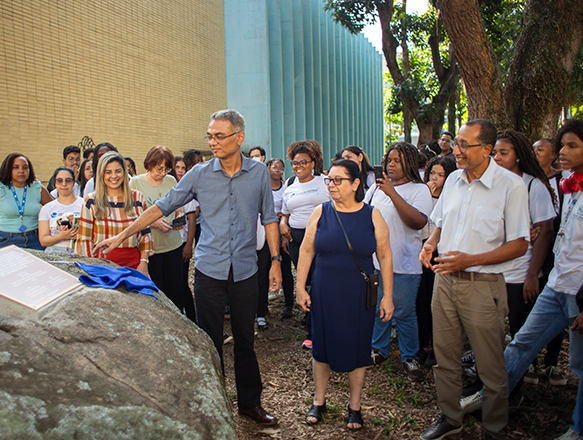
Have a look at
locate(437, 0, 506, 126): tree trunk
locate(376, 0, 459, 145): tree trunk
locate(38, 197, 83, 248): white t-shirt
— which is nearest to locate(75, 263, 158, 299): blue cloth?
locate(38, 197, 83, 248): white t-shirt

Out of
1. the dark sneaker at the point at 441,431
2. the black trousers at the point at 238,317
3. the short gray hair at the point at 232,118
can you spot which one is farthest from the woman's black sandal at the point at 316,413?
the short gray hair at the point at 232,118

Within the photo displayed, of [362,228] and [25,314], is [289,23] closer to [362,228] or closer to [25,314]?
[362,228]

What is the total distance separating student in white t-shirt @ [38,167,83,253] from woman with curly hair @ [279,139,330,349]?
89.7 inches

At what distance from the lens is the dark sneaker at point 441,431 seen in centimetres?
327

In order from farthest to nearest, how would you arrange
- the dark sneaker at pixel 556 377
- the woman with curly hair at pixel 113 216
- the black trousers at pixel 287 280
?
the black trousers at pixel 287 280, the dark sneaker at pixel 556 377, the woman with curly hair at pixel 113 216

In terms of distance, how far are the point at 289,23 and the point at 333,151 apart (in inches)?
253

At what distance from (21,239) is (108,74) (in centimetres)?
609

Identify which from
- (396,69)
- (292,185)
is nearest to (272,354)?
(292,185)

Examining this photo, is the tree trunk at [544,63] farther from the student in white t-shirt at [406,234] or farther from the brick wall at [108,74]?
the brick wall at [108,74]

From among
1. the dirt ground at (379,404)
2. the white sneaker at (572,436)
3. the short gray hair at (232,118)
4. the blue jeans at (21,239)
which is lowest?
the dirt ground at (379,404)

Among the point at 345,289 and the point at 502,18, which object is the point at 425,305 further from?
the point at 502,18

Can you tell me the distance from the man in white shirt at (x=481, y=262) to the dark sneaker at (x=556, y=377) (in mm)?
1306

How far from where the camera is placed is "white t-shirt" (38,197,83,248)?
15.1 ft

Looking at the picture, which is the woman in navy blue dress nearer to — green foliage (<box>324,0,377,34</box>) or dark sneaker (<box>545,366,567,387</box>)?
dark sneaker (<box>545,366,567,387</box>)
